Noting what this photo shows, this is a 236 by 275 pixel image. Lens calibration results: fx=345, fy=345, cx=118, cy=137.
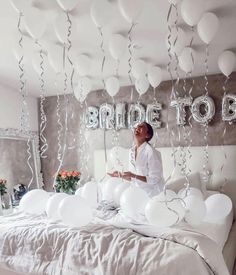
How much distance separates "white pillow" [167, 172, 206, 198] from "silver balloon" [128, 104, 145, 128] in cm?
102

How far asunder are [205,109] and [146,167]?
121 cm

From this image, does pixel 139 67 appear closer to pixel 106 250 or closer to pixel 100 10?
pixel 100 10

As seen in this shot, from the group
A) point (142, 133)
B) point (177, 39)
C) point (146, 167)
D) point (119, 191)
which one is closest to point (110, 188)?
point (119, 191)

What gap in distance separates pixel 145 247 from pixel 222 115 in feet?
6.97

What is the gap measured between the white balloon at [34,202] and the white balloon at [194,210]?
3.74ft

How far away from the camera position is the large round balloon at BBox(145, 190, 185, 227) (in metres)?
2.16

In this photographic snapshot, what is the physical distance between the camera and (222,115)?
3.67 m

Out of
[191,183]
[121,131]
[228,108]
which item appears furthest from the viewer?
[121,131]

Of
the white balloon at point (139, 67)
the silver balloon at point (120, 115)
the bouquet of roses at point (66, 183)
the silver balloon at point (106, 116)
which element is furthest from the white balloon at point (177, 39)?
the bouquet of roses at point (66, 183)

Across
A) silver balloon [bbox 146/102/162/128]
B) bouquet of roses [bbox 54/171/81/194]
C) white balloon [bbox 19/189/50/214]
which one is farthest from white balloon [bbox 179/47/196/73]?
bouquet of roses [bbox 54/171/81/194]

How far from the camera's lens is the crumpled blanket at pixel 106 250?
1902mm

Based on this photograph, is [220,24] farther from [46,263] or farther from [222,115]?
[46,263]

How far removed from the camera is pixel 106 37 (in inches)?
122

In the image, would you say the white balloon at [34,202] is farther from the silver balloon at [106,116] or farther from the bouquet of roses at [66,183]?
the silver balloon at [106,116]
